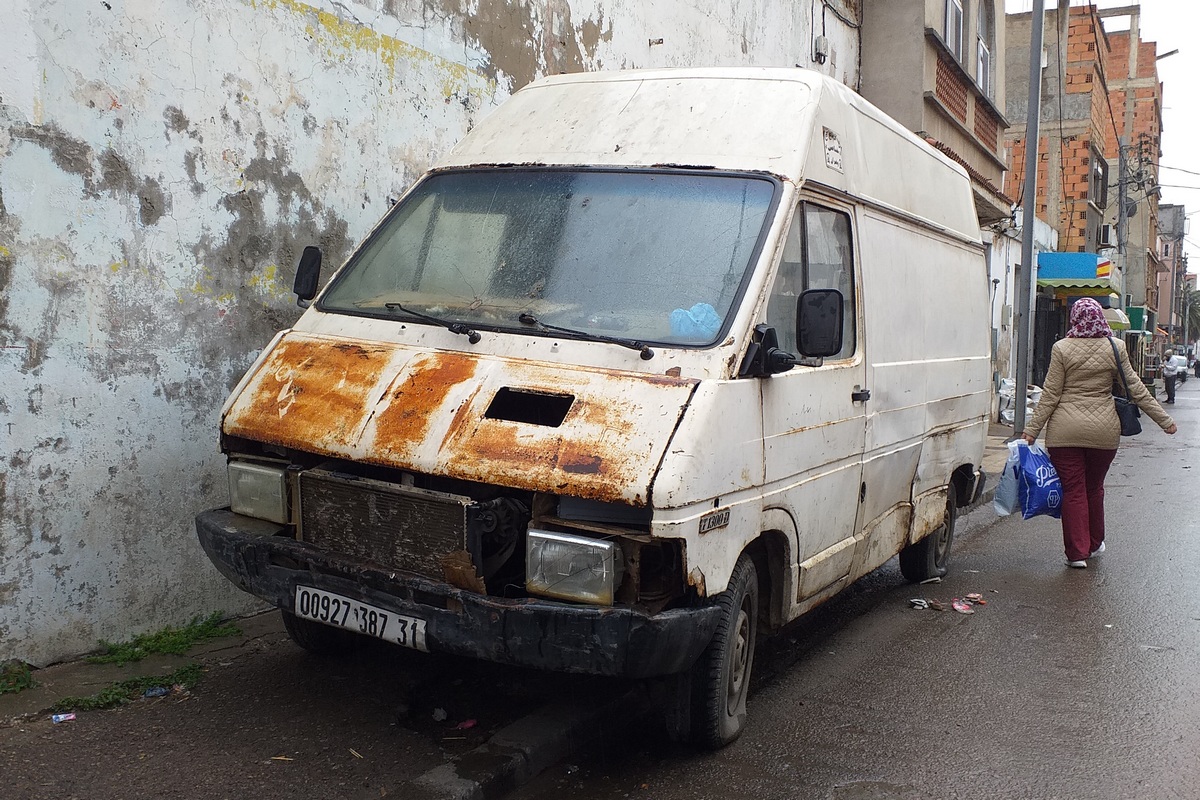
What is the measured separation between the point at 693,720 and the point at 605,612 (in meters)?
0.84

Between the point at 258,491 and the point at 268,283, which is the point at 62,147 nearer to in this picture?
the point at 268,283

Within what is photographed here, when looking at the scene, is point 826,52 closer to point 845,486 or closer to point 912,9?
point 912,9

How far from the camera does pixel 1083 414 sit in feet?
25.2

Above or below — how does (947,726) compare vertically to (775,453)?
below

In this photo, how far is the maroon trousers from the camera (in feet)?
25.4

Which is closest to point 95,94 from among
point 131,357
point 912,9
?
point 131,357

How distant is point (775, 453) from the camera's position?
4199 millimetres

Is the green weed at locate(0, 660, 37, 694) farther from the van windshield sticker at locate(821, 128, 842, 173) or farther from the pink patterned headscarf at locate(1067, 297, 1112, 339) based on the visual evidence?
the pink patterned headscarf at locate(1067, 297, 1112, 339)

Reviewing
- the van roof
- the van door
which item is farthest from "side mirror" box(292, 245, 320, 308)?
the van door

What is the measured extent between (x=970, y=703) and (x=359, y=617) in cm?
274

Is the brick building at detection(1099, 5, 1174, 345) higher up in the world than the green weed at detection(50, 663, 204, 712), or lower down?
higher up

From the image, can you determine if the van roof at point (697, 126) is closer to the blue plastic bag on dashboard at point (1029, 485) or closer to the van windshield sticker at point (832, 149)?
the van windshield sticker at point (832, 149)

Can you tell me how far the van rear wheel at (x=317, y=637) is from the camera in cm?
482

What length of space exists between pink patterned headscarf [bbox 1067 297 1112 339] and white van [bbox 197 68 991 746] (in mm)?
2852
